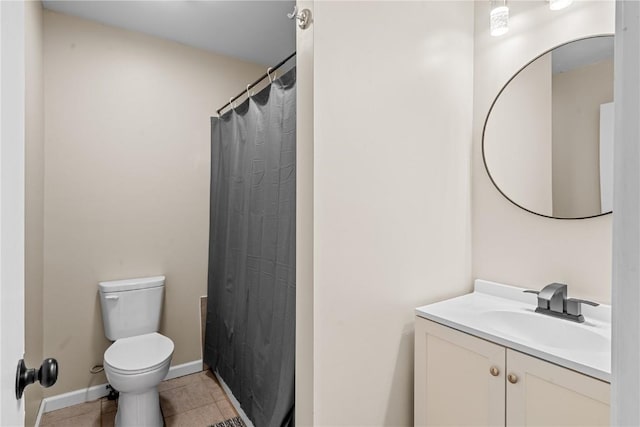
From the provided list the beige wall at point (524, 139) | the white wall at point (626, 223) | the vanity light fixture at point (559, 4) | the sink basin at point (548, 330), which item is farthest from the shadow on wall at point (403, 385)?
Result: the vanity light fixture at point (559, 4)

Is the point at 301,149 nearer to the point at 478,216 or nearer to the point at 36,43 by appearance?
the point at 478,216

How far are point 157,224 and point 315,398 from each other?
1.81 meters

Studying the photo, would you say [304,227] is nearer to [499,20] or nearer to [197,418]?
[499,20]

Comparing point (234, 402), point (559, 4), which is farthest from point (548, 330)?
point (234, 402)

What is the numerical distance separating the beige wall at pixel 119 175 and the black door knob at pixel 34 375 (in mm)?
1894

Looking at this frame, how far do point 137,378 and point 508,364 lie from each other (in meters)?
1.77

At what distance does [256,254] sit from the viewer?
1963 millimetres

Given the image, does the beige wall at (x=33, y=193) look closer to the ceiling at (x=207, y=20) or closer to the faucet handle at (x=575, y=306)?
the ceiling at (x=207, y=20)

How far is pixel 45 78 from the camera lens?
6.93ft

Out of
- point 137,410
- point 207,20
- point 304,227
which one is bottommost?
point 137,410

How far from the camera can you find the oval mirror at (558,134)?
4.51 ft

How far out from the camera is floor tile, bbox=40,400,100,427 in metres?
2.08

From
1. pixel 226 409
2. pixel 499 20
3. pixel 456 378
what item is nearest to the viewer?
pixel 456 378
